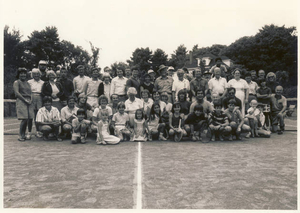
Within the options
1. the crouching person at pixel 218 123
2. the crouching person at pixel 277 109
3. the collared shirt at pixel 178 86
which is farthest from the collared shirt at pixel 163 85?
the crouching person at pixel 277 109

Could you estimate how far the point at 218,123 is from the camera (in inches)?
298

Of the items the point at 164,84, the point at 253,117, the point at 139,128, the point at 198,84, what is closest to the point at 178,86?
the point at 164,84

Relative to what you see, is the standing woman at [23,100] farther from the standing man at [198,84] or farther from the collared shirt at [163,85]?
the standing man at [198,84]

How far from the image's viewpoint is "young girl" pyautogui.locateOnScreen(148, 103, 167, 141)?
304 inches

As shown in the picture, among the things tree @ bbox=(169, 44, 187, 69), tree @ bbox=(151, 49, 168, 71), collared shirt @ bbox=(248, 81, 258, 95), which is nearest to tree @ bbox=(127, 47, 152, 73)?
tree @ bbox=(151, 49, 168, 71)

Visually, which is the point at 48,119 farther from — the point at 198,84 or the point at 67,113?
the point at 198,84

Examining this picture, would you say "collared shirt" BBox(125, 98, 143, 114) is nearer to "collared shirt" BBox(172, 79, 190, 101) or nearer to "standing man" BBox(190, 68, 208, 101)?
"collared shirt" BBox(172, 79, 190, 101)

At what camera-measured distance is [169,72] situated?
9.88 meters

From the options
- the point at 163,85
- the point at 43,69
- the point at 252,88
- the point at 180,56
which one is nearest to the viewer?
the point at 43,69

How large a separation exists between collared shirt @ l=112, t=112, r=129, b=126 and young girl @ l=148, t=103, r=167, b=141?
2.23 feet

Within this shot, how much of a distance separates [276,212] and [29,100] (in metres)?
6.69

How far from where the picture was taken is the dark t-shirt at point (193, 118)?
302 inches

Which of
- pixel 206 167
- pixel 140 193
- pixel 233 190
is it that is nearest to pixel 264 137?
pixel 206 167

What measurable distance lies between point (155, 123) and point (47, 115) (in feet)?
9.78
